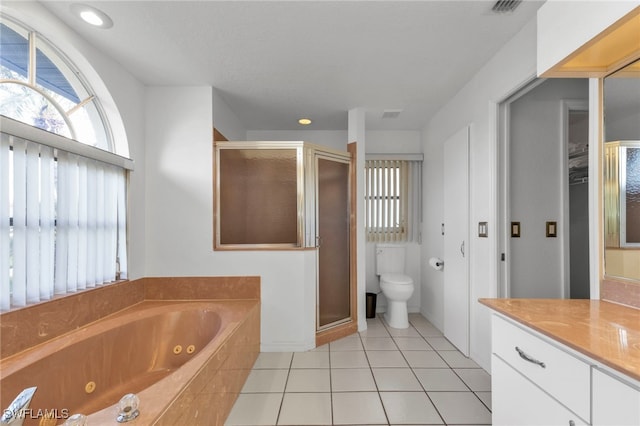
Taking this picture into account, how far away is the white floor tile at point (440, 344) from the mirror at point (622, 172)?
5.45 ft

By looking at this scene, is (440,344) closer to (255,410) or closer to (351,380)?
(351,380)

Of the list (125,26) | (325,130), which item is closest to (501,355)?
(125,26)

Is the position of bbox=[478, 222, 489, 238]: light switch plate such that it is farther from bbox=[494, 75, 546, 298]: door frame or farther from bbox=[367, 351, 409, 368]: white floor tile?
bbox=[367, 351, 409, 368]: white floor tile

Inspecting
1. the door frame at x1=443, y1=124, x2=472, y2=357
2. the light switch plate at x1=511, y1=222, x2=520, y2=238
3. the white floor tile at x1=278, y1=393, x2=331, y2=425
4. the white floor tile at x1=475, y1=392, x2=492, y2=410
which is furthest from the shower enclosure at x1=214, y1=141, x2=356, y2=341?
the light switch plate at x1=511, y1=222, x2=520, y2=238

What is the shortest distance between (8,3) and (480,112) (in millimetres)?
3071

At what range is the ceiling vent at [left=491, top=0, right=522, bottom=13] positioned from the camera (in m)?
1.55

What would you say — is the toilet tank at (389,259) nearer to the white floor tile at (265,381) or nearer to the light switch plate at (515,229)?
the light switch plate at (515,229)

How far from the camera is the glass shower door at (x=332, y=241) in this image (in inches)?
114

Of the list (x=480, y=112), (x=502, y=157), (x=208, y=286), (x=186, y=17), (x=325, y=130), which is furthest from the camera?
(x=325, y=130)

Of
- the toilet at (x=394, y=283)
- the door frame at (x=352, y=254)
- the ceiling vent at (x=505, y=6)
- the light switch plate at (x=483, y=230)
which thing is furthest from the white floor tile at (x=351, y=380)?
the ceiling vent at (x=505, y=6)

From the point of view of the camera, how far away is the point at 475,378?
2139 millimetres

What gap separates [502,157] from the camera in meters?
2.12

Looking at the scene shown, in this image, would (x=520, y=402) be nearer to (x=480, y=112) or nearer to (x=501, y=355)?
(x=501, y=355)

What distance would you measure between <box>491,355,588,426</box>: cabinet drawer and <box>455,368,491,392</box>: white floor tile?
0.79 m
